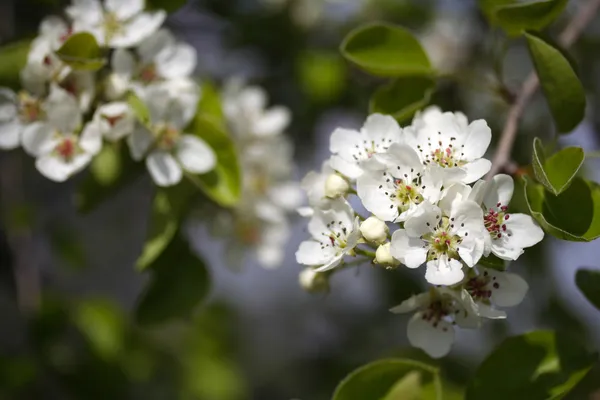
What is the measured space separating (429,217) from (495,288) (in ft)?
0.59

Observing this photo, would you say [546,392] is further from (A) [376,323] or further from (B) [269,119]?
(A) [376,323]

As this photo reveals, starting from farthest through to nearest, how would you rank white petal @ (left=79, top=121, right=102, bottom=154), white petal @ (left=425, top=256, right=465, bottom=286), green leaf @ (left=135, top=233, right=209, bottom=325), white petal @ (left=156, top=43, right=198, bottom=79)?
green leaf @ (left=135, top=233, right=209, bottom=325)
white petal @ (left=156, top=43, right=198, bottom=79)
white petal @ (left=79, top=121, right=102, bottom=154)
white petal @ (left=425, top=256, right=465, bottom=286)

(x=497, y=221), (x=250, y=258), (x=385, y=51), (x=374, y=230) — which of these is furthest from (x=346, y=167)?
(x=250, y=258)

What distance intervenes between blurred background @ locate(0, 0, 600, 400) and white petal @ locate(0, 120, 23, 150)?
391 millimetres

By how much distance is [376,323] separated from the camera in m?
2.79

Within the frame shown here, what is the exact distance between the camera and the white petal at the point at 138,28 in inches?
52.8

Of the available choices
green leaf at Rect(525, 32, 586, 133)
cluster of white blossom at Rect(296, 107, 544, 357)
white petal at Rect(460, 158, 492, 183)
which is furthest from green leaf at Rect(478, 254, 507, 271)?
green leaf at Rect(525, 32, 586, 133)

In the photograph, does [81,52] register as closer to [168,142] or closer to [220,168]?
[168,142]

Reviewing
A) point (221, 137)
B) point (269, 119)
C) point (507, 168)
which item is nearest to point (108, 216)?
point (269, 119)

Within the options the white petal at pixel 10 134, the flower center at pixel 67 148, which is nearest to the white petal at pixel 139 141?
Result: the flower center at pixel 67 148

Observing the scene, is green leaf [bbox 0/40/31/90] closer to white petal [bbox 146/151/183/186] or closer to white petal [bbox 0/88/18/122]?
white petal [bbox 0/88/18/122]

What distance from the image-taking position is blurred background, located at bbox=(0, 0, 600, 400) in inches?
80.4

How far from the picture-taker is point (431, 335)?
1120mm

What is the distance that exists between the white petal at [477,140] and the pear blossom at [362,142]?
4.2 inches
